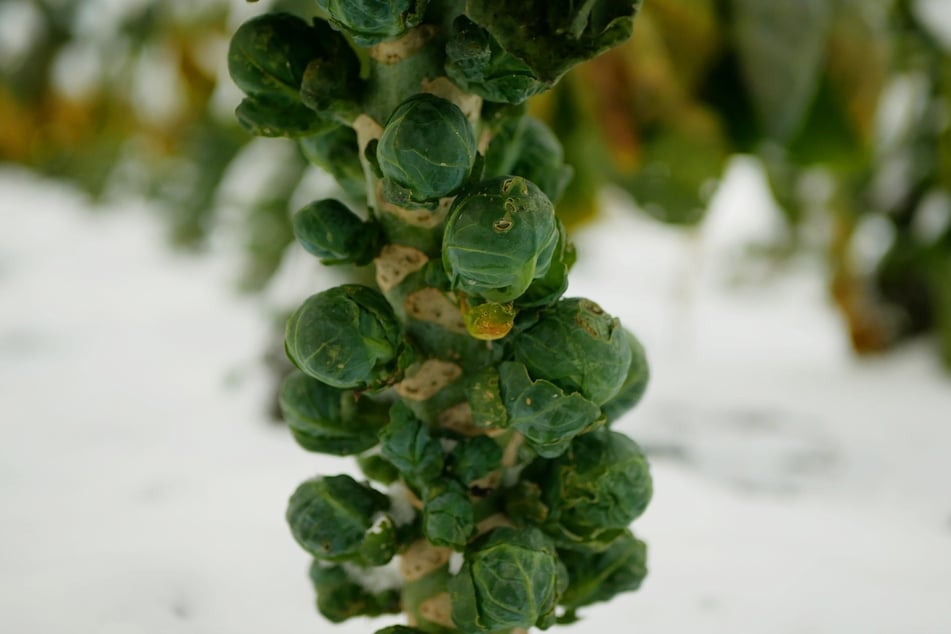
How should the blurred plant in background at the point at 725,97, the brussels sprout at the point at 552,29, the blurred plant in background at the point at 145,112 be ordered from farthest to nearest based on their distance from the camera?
the blurred plant in background at the point at 145,112, the blurred plant in background at the point at 725,97, the brussels sprout at the point at 552,29

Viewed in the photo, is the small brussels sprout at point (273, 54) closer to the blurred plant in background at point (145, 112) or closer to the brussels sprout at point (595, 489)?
the brussels sprout at point (595, 489)

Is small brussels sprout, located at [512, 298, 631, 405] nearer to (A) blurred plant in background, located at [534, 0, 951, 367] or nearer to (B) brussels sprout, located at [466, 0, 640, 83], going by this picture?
(B) brussels sprout, located at [466, 0, 640, 83]

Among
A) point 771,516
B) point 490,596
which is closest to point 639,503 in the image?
point 490,596

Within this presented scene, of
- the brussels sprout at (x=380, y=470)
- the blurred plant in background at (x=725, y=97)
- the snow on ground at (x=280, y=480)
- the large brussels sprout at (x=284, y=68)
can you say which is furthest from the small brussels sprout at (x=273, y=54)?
the blurred plant in background at (x=725, y=97)

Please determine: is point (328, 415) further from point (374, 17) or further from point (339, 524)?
point (374, 17)

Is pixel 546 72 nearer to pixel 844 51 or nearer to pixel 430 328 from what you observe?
pixel 430 328

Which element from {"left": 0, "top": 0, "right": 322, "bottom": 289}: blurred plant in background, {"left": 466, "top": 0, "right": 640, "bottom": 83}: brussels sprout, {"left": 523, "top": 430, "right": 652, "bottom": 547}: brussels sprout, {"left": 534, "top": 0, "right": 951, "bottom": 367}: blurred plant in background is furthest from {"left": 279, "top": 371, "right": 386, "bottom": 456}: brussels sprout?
{"left": 0, "top": 0, "right": 322, "bottom": 289}: blurred plant in background

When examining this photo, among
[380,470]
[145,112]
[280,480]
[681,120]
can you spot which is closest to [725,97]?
[681,120]
